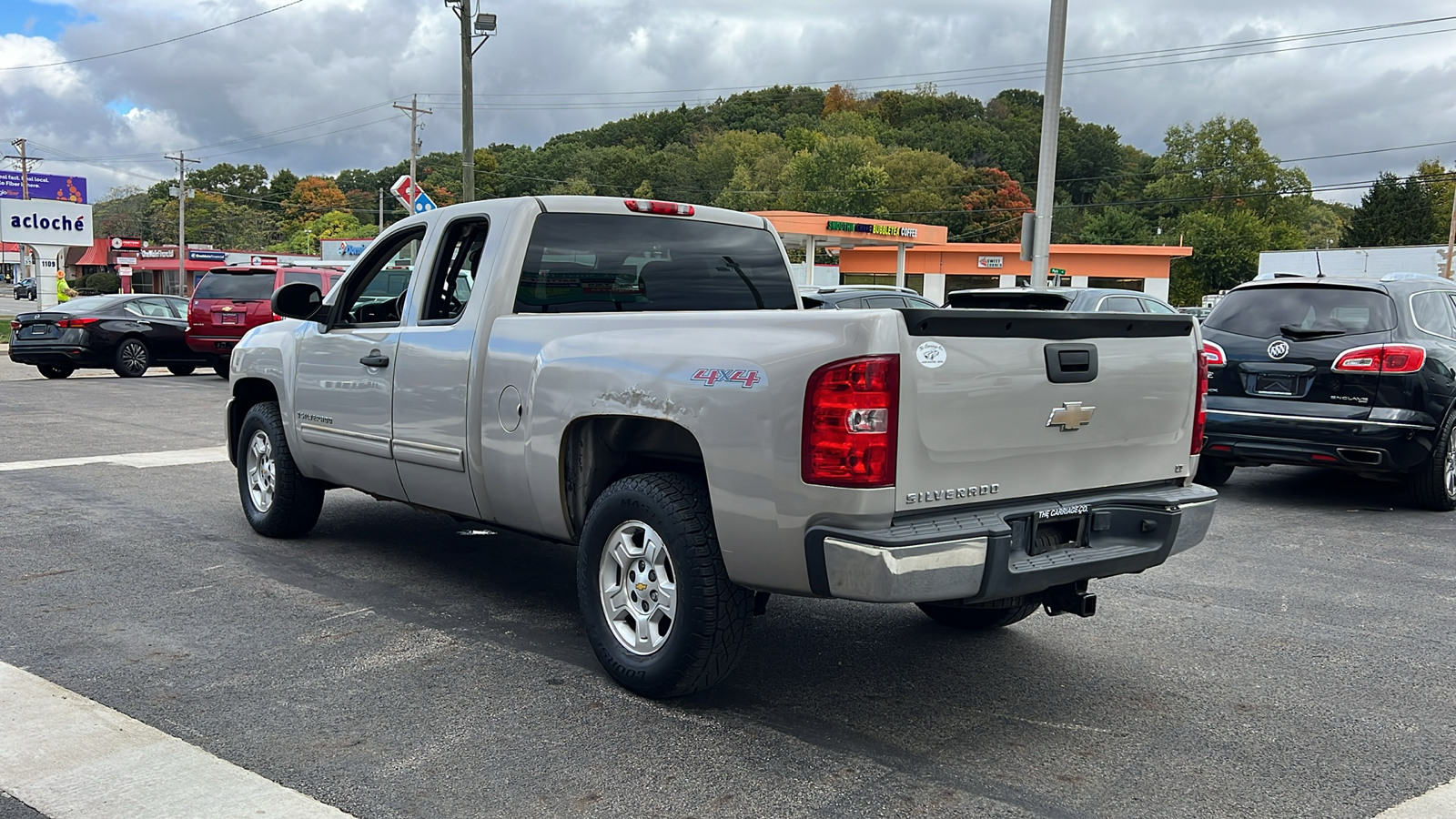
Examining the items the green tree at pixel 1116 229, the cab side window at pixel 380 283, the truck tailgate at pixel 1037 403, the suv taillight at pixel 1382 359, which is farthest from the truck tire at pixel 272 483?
the green tree at pixel 1116 229

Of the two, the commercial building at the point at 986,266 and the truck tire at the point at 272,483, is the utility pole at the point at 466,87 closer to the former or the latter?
the truck tire at the point at 272,483

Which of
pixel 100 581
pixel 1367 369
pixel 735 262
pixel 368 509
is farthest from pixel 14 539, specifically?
pixel 1367 369

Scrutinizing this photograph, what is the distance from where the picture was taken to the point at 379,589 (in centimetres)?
579

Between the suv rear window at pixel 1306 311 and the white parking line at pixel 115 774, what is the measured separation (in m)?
7.60

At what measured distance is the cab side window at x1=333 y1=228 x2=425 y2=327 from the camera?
5.99 metres

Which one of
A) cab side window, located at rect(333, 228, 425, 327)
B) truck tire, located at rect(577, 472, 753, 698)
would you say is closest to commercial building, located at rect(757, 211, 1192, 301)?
cab side window, located at rect(333, 228, 425, 327)

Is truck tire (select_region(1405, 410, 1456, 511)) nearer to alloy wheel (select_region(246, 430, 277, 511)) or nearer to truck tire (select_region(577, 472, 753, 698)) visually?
truck tire (select_region(577, 472, 753, 698))

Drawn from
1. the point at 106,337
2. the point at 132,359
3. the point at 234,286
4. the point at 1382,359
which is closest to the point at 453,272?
the point at 1382,359

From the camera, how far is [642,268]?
5453 millimetres

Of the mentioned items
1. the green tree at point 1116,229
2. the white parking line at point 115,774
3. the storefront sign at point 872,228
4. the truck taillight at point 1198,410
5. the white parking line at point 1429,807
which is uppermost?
the green tree at point 1116,229

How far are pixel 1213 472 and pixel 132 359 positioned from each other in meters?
16.8

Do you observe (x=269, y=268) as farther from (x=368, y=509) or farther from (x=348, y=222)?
(x=348, y=222)

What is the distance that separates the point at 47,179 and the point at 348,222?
83047 mm

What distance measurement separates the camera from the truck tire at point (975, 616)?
5039 mm
